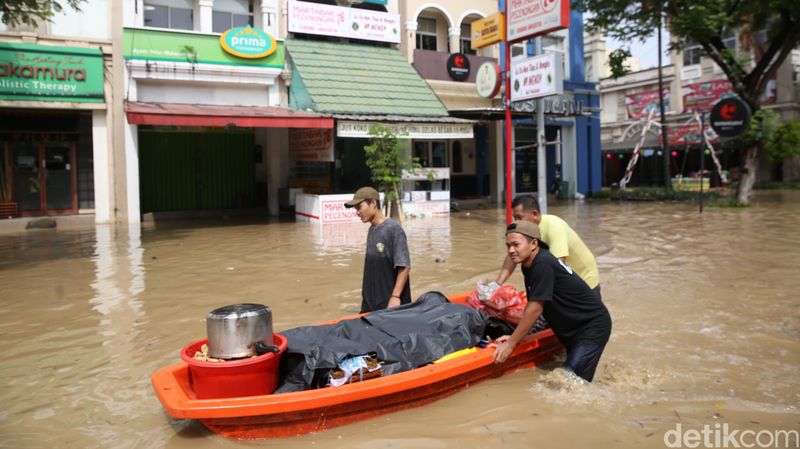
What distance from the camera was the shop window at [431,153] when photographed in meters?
23.3

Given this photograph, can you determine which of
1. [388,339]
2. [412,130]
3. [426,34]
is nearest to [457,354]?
[388,339]

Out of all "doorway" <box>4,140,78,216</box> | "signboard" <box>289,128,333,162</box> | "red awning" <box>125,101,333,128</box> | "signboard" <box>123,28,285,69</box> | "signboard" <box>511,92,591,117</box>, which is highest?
"signboard" <box>123,28,285,69</box>

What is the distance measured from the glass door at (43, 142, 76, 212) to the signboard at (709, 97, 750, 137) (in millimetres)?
18725

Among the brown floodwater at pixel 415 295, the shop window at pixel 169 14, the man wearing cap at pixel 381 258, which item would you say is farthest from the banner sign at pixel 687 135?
the man wearing cap at pixel 381 258

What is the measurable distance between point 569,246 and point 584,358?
1052 mm

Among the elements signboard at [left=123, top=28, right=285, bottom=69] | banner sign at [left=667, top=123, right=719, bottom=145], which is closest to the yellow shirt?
signboard at [left=123, top=28, right=285, bottom=69]

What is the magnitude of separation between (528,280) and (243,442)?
2.17 meters

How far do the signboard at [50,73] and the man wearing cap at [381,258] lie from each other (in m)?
13.2

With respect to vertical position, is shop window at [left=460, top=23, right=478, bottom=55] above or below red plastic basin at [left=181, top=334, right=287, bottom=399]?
above

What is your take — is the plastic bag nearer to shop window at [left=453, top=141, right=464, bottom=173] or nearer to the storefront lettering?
the storefront lettering

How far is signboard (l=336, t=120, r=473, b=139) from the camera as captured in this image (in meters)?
16.5

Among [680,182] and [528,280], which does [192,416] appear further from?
Answer: [680,182]

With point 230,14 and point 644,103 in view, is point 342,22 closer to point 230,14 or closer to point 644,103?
point 230,14

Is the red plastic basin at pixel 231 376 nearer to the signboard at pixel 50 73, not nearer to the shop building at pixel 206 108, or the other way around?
the shop building at pixel 206 108
